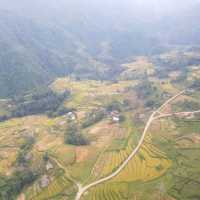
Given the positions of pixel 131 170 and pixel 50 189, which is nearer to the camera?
pixel 50 189

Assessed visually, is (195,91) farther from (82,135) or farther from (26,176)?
(26,176)

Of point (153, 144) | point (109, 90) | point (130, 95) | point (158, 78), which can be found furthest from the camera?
point (158, 78)

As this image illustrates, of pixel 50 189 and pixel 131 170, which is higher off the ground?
pixel 131 170

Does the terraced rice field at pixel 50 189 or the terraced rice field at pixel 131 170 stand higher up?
the terraced rice field at pixel 131 170

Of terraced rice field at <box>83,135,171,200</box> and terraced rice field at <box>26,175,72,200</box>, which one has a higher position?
terraced rice field at <box>83,135,171,200</box>

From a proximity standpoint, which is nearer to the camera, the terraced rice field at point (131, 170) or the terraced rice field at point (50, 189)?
the terraced rice field at point (131, 170)

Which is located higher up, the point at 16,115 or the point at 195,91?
the point at 195,91

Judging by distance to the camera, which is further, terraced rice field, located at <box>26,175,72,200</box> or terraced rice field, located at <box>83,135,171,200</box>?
terraced rice field, located at <box>26,175,72,200</box>

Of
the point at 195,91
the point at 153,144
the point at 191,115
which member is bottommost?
the point at 153,144

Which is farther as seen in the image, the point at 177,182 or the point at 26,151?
the point at 26,151

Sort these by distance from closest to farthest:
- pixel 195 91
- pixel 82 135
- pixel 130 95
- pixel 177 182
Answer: pixel 177 182 < pixel 82 135 < pixel 195 91 < pixel 130 95

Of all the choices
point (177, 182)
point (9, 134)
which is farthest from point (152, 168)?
point (9, 134)
